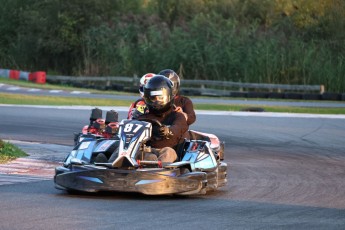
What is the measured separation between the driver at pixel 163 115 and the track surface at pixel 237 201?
74 cm

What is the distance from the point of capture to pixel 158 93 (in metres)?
10.5

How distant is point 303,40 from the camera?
Result: 4094 cm

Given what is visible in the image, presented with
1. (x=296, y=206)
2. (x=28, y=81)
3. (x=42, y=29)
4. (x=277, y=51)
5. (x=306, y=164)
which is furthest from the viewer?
(x=42, y=29)

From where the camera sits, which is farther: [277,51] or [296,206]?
[277,51]

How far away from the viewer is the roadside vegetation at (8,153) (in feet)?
41.0

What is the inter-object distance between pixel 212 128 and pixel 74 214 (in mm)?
11900

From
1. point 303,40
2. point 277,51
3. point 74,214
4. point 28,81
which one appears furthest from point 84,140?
point 28,81

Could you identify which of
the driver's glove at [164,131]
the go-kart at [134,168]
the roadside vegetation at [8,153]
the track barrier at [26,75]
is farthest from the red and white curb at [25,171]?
the track barrier at [26,75]

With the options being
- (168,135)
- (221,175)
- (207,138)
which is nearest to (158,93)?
(168,135)

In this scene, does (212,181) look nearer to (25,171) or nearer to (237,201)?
(237,201)

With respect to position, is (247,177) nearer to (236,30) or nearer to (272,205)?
(272,205)

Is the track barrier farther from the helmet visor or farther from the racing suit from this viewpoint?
the helmet visor

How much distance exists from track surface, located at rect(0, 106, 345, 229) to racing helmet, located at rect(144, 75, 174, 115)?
3.62ft

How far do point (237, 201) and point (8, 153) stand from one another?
14.4ft
